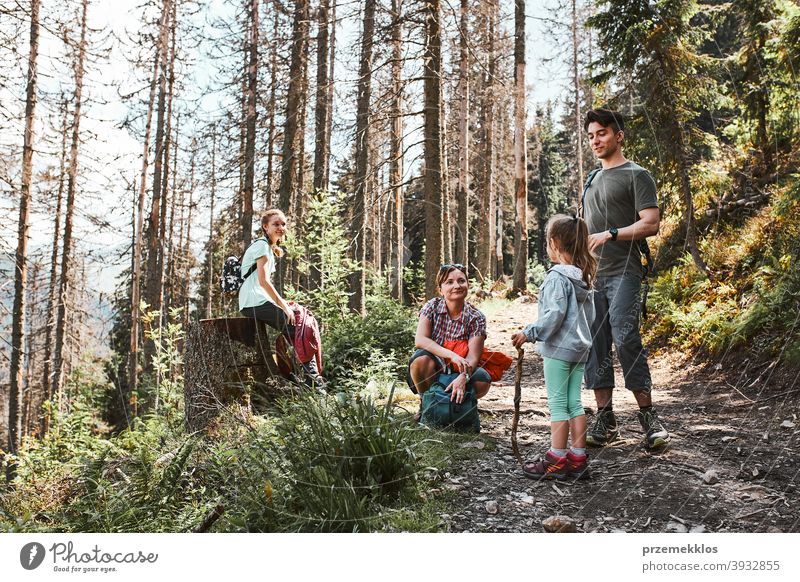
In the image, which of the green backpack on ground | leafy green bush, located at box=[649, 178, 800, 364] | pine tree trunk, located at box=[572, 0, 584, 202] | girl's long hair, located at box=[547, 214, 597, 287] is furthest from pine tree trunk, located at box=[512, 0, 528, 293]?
leafy green bush, located at box=[649, 178, 800, 364]

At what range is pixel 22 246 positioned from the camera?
7.71 meters

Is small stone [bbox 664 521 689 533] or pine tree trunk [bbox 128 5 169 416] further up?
pine tree trunk [bbox 128 5 169 416]

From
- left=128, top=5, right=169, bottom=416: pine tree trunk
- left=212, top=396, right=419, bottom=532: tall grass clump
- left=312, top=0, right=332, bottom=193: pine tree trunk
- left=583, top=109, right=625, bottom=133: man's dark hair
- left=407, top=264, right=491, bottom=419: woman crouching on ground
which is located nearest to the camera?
left=212, top=396, right=419, bottom=532: tall grass clump

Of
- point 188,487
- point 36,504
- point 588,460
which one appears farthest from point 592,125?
point 36,504

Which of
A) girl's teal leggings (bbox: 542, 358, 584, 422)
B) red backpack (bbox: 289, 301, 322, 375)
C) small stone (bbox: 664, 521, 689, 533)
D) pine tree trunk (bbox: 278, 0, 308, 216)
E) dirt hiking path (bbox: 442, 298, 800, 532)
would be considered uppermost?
pine tree trunk (bbox: 278, 0, 308, 216)

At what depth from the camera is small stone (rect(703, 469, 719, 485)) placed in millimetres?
2201

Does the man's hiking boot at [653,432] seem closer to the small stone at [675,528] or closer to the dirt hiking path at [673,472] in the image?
the dirt hiking path at [673,472]

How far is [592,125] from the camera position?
7.81 ft

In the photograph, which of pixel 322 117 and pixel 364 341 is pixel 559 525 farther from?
pixel 322 117

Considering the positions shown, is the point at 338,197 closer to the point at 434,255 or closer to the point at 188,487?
the point at 434,255

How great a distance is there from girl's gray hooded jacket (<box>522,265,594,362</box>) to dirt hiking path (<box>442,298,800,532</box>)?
565 mm

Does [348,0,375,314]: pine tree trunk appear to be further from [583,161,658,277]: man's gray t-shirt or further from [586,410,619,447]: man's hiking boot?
[586,410,619,447]: man's hiking boot

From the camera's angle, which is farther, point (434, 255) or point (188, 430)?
point (434, 255)
